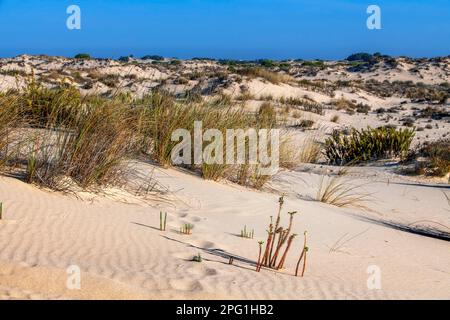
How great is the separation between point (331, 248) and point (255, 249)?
82 cm

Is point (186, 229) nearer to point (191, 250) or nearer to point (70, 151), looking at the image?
point (191, 250)

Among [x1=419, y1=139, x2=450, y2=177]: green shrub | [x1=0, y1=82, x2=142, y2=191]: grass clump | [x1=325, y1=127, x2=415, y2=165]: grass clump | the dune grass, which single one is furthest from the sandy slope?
[x1=325, y1=127, x2=415, y2=165]: grass clump

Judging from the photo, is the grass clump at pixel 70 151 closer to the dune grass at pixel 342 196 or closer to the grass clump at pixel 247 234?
the grass clump at pixel 247 234

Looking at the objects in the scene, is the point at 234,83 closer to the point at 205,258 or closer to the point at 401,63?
the point at 205,258

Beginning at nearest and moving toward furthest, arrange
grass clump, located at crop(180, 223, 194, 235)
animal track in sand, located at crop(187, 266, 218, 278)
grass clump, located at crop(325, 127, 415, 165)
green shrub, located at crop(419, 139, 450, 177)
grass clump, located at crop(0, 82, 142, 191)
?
animal track in sand, located at crop(187, 266, 218, 278), grass clump, located at crop(180, 223, 194, 235), grass clump, located at crop(0, 82, 142, 191), green shrub, located at crop(419, 139, 450, 177), grass clump, located at crop(325, 127, 415, 165)

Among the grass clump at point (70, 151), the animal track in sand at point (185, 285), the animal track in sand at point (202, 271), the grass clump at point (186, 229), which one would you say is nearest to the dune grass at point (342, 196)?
the grass clump at point (70, 151)

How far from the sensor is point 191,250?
15.9ft

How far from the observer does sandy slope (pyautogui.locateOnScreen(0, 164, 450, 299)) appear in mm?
3852

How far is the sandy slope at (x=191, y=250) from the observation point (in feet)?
12.6

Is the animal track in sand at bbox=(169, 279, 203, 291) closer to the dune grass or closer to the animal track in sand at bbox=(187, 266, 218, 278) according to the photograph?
the animal track in sand at bbox=(187, 266, 218, 278)
